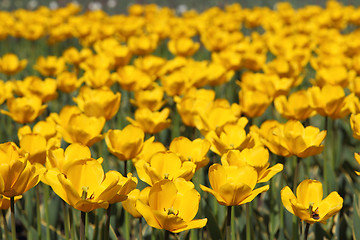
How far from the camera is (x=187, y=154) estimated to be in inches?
78.4

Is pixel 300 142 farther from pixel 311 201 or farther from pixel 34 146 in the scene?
pixel 34 146

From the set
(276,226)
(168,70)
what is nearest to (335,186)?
(276,226)

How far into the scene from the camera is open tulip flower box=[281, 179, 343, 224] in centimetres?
165

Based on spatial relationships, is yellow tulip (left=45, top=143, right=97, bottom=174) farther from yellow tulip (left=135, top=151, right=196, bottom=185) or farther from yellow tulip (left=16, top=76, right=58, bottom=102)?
yellow tulip (left=16, top=76, right=58, bottom=102)

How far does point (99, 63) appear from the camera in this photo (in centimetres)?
398

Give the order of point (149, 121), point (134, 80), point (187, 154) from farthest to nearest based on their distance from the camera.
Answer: point (134, 80) < point (149, 121) < point (187, 154)

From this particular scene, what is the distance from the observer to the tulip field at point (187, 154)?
1631mm

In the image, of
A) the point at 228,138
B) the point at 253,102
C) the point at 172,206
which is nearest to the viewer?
the point at 172,206

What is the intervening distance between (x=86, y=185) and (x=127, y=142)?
0.43 m

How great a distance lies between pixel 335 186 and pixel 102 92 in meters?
1.37

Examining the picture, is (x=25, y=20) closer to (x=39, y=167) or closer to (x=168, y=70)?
(x=168, y=70)

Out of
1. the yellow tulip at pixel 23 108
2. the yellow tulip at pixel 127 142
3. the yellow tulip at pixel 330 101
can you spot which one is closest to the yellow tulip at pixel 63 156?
the yellow tulip at pixel 127 142

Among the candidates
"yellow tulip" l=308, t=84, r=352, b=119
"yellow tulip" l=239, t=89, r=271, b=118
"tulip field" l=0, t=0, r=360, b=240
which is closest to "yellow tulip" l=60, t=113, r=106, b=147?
"tulip field" l=0, t=0, r=360, b=240

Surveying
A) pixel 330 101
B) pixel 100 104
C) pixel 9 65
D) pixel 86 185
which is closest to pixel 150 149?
pixel 86 185
